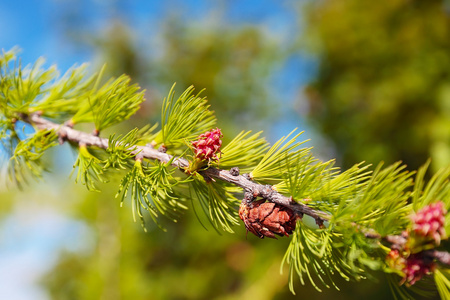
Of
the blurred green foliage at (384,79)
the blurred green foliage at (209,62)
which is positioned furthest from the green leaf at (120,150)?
the blurred green foliage at (209,62)

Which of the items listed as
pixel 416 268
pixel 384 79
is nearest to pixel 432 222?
pixel 416 268

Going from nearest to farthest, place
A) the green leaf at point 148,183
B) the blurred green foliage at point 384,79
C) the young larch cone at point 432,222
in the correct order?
the young larch cone at point 432,222
the green leaf at point 148,183
the blurred green foliage at point 384,79

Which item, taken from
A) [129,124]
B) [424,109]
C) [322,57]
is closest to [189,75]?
[129,124]

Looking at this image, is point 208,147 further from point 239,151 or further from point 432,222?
point 432,222

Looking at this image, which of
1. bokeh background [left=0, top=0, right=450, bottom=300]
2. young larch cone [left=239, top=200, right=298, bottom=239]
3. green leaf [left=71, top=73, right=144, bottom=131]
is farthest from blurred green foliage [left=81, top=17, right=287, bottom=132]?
young larch cone [left=239, top=200, right=298, bottom=239]

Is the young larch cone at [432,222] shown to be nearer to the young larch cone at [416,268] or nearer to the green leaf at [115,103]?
the young larch cone at [416,268]

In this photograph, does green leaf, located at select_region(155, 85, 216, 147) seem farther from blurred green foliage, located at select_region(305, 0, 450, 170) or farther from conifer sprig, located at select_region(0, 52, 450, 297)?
blurred green foliage, located at select_region(305, 0, 450, 170)

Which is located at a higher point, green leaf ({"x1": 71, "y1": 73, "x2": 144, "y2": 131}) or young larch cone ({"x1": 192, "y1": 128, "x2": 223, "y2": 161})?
green leaf ({"x1": 71, "y1": 73, "x2": 144, "y2": 131})

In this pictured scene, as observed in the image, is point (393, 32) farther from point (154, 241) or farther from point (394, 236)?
point (154, 241)
